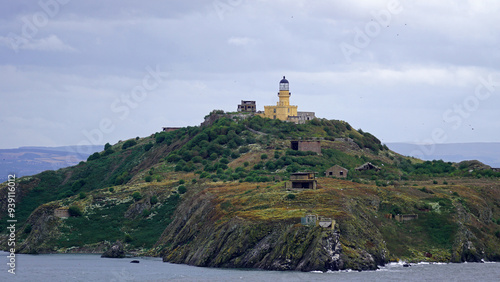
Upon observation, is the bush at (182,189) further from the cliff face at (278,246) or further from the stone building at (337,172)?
the cliff face at (278,246)

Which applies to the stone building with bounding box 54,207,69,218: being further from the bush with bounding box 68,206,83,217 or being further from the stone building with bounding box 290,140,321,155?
the stone building with bounding box 290,140,321,155

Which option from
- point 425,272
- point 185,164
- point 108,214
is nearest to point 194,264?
point 425,272

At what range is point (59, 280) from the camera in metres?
110

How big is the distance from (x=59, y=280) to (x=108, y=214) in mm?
54820

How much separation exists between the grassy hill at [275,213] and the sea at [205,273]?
3048mm

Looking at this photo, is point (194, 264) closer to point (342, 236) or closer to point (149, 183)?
point (342, 236)

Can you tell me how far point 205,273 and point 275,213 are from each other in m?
17.6

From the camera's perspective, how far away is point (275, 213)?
12550cm

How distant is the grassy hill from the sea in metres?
3.05

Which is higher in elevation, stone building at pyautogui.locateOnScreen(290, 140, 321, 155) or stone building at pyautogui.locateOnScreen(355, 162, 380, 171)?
stone building at pyautogui.locateOnScreen(290, 140, 321, 155)

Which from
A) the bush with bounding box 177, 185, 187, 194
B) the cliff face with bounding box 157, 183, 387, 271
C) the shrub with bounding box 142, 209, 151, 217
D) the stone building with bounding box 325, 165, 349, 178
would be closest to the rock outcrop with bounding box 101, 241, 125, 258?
the cliff face with bounding box 157, 183, 387, 271

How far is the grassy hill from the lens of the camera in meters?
117

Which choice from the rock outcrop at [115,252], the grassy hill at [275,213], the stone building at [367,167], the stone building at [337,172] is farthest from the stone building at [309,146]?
the rock outcrop at [115,252]

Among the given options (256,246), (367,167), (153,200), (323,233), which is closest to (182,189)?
(153,200)
